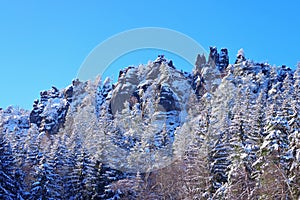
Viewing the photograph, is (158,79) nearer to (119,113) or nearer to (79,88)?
(119,113)

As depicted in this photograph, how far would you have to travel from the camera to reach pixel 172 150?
55969mm

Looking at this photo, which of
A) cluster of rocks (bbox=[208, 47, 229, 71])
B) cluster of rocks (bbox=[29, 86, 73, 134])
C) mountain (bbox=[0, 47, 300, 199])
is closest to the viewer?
mountain (bbox=[0, 47, 300, 199])

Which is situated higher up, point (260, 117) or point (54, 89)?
point (54, 89)

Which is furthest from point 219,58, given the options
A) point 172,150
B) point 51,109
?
point 172,150

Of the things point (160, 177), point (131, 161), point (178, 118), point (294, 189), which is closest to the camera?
point (294, 189)

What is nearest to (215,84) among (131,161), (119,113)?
(119,113)

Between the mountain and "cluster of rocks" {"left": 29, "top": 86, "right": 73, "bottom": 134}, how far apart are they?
1.76 feet

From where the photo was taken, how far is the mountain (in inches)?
749

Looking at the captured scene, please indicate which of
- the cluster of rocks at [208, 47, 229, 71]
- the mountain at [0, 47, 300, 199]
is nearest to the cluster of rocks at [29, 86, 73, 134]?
the mountain at [0, 47, 300, 199]

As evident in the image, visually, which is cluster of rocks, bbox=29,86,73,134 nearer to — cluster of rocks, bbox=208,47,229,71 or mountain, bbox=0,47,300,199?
mountain, bbox=0,47,300,199

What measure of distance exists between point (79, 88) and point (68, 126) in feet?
85.1

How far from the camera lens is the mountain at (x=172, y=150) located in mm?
19031

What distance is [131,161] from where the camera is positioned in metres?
41.8

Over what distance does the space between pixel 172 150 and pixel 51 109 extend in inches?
2305
